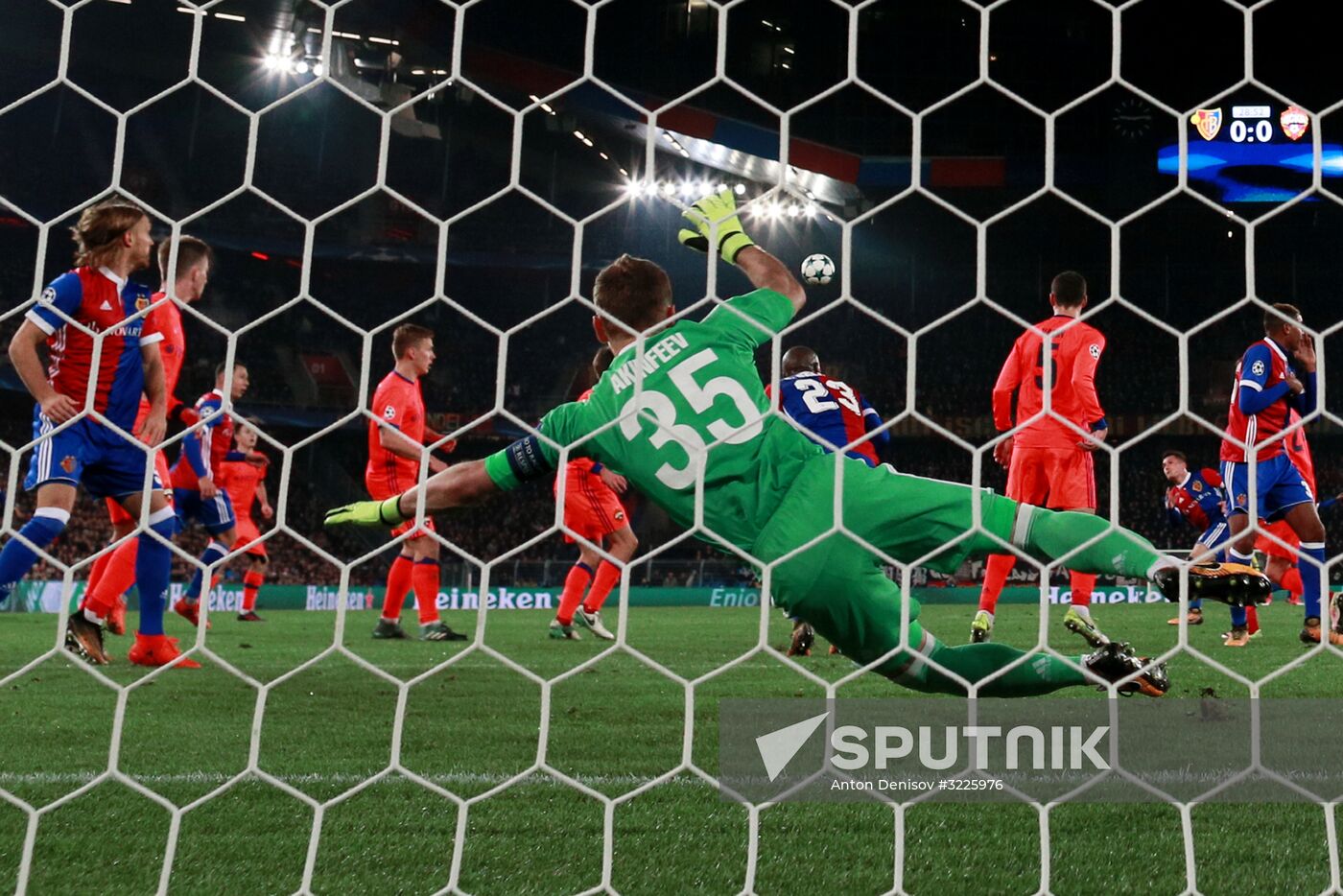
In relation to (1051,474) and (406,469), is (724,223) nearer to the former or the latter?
(1051,474)

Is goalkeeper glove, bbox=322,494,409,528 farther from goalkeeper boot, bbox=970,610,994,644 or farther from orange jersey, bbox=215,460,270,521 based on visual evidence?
orange jersey, bbox=215,460,270,521

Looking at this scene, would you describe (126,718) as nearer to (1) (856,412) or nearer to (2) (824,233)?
(1) (856,412)

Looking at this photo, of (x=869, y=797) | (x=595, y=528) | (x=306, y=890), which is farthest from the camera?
(x=595, y=528)

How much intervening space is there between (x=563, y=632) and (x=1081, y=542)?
4.76m

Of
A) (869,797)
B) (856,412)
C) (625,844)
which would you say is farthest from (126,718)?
(856,412)

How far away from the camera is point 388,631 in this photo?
20.9ft

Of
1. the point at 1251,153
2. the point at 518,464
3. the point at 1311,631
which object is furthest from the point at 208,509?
Answer: the point at 1251,153

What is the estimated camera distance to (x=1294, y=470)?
16.1ft

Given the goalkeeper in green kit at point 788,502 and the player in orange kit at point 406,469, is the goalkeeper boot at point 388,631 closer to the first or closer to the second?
the player in orange kit at point 406,469

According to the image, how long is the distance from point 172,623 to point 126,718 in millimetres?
5060

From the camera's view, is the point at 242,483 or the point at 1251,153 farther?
the point at 1251,153

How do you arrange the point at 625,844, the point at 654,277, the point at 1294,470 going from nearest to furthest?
the point at 625,844 → the point at 654,277 → the point at 1294,470

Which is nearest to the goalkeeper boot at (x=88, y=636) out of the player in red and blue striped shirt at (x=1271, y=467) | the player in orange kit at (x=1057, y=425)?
the player in orange kit at (x=1057, y=425)

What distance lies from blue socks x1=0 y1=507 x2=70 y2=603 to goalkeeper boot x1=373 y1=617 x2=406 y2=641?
3031mm
